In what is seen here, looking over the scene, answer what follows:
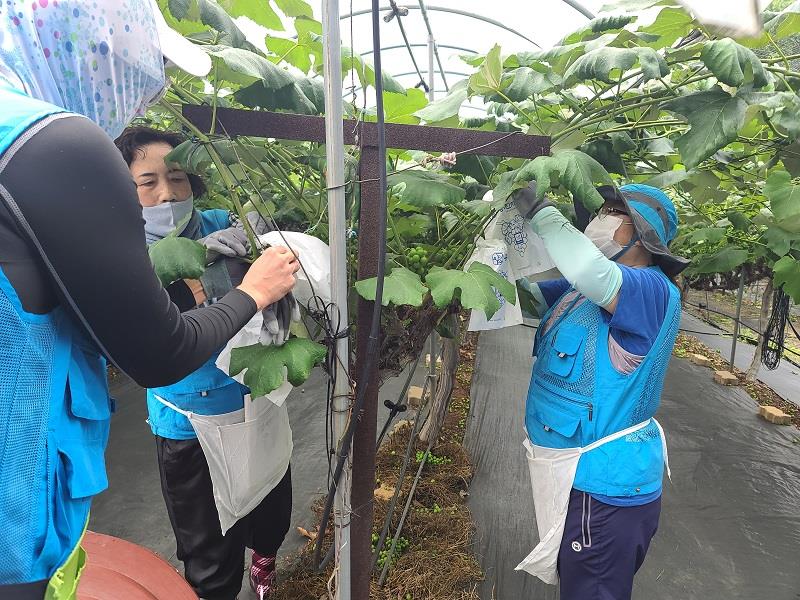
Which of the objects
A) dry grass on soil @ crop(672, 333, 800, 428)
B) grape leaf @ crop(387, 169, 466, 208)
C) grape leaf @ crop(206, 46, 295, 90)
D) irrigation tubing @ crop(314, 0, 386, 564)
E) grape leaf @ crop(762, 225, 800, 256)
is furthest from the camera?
dry grass on soil @ crop(672, 333, 800, 428)

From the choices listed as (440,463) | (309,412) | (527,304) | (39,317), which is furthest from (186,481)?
(309,412)

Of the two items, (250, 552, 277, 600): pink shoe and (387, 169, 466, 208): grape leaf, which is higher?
(387, 169, 466, 208): grape leaf

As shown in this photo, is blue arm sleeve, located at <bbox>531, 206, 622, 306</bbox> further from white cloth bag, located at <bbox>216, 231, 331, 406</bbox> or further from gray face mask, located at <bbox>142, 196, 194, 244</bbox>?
gray face mask, located at <bbox>142, 196, 194, 244</bbox>

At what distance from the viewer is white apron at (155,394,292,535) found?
1570 millimetres

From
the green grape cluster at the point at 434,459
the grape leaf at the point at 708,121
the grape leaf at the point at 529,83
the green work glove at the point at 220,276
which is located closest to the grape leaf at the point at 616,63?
the grape leaf at the point at 529,83

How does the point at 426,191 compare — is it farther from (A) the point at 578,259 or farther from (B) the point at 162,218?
(B) the point at 162,218

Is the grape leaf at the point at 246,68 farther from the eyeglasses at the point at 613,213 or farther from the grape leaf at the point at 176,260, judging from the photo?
the eyeglasses at the point at 613,213

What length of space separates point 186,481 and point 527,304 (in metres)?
1.42

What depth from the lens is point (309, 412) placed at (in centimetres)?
444

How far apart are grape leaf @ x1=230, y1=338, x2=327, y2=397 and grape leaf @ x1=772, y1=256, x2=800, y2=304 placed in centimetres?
Result: 277

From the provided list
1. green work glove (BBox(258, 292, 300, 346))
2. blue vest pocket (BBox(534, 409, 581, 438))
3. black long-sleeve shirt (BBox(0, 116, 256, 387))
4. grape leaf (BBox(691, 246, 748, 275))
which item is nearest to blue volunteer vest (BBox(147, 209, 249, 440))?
green work glove (BBox(258, 292, 300, 346))

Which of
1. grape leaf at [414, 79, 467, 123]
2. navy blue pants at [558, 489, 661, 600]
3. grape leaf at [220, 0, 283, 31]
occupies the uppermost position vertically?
grape leaf at [220, 0, 283, 31]

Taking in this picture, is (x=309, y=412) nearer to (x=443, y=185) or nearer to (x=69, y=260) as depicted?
(x=443, y=185)

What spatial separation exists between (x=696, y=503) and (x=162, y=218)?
3770 mm
